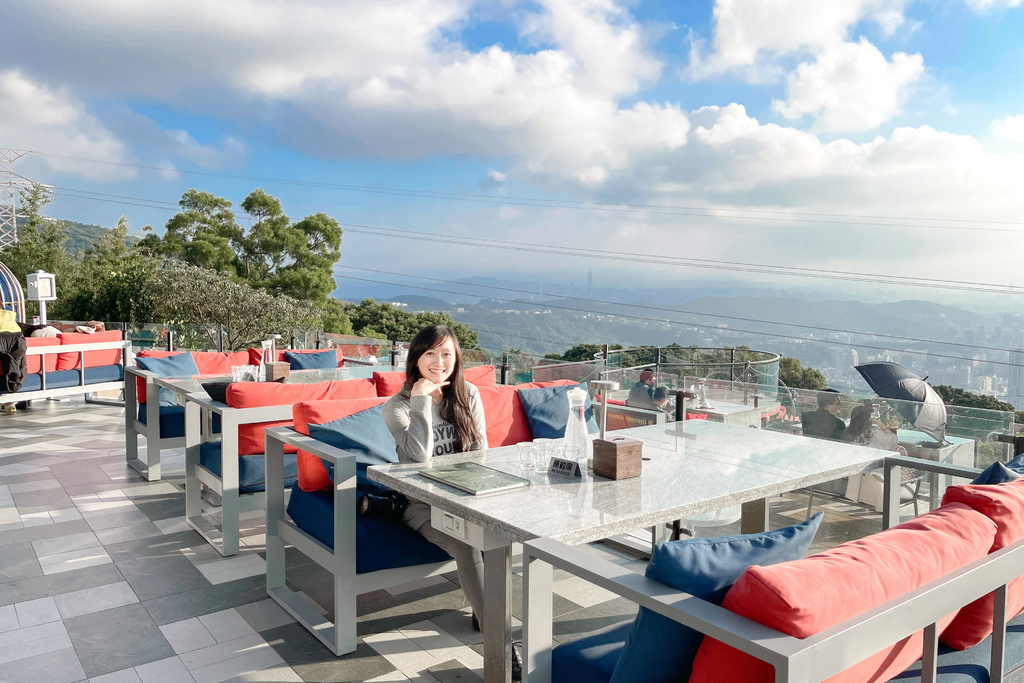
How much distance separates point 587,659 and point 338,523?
1.16m

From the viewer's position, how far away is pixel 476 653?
2.44 meters

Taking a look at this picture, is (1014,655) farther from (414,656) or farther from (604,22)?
(604,22)

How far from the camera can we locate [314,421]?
284 cm

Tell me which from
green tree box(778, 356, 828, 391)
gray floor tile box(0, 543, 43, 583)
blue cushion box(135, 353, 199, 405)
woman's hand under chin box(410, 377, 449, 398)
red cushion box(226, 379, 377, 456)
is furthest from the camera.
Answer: green tree box(778, 356, 828, 391)

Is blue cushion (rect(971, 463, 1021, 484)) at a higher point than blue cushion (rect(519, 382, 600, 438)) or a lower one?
higher

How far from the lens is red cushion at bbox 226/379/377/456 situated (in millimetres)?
3340

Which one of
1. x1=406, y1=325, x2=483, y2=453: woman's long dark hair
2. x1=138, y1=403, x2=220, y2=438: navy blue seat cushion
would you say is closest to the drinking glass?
x1=406, y1=325, x2=483, y2=453: woman's long dark hair

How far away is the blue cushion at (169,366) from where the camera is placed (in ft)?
15.5

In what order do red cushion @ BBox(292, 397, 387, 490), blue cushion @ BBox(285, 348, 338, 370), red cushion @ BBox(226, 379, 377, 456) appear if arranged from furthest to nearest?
blue cushion @ BBox(285, 348, 338, 370)
red cushion @ BBox(226, 379, 377, 456)
red cushion @ BBox(292, 397, 387, 490)

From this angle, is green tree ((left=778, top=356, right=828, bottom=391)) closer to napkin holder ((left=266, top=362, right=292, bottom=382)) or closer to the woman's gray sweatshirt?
napkin holder ((left=266, top=362, right=292, bottom=382))

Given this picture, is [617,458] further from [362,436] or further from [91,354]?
[91,354]

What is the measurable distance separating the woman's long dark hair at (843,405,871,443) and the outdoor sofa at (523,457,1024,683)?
82.4 inches

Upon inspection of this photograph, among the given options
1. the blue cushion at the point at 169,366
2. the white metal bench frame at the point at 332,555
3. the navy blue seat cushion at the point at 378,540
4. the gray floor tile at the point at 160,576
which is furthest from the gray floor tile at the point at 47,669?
the blue cushion at the point at 169,366

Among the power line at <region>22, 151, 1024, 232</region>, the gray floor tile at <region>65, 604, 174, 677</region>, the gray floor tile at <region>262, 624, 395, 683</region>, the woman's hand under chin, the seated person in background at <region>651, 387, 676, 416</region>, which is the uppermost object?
the power line at <region>22, 151, 1024, 232</region>
